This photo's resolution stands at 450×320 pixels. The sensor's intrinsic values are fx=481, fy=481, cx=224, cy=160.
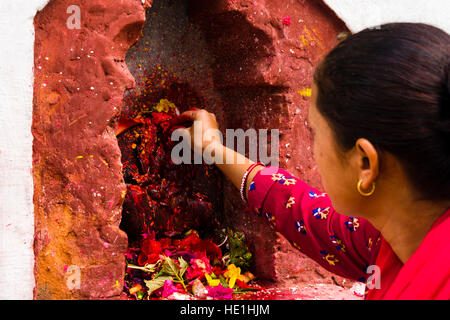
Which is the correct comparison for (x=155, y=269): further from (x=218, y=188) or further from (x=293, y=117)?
(x=293, y=117)

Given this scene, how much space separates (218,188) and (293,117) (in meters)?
0.39

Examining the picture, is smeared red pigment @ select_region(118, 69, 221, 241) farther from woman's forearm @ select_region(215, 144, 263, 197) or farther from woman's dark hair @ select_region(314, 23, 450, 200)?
woman's dark hair @ select_region(314, 23, 450, 200)

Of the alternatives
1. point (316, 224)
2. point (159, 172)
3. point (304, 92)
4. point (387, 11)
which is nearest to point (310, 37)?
point (304, 92)

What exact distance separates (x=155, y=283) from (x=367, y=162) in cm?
93

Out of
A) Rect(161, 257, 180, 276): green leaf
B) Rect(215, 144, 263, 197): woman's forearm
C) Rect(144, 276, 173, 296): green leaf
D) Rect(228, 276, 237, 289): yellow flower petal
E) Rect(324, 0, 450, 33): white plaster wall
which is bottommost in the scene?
Rect(228, 276, 237, 289): yellow flower petal

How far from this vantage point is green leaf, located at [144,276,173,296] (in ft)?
4.68

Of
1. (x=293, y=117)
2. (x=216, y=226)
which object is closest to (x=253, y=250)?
(x=216, y=226)

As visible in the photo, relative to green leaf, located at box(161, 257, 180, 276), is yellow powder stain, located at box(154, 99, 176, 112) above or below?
above

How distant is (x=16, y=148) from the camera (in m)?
1.11

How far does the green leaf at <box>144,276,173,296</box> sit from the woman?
2.51ft

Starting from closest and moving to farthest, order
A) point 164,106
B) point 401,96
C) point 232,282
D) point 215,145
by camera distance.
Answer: point 401,96
point 215,145
point 232,282
point 164,106

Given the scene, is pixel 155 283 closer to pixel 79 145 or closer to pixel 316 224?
pixel 79 145

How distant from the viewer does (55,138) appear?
1165 millimetres

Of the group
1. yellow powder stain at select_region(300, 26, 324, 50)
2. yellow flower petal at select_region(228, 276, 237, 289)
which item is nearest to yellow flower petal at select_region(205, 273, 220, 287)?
yellow flower petal at select_region(228, 276, 237, 289)
